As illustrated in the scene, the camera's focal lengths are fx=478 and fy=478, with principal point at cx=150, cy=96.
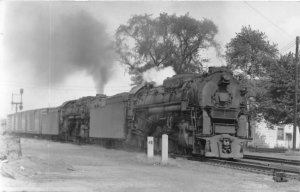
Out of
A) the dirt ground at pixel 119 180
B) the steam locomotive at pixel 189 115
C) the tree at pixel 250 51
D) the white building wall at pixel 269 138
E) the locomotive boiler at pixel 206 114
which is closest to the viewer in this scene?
the dirt ground at pixel 119 180

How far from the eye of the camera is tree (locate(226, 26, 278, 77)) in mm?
42844

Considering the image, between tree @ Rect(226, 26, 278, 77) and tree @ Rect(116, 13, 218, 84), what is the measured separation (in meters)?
2.21

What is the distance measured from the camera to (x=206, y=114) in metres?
20.5

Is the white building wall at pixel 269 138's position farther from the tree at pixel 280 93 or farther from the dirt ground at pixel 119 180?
the dirt ground at pixel 119 180

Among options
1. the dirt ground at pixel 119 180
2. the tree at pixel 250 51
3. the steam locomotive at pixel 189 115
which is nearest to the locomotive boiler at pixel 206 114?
the steam locomotive at pixel 189 115

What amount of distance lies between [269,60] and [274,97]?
14.2 feet

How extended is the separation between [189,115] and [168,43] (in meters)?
25.4

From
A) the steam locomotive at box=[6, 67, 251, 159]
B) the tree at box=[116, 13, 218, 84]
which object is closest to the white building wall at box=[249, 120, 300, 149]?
the tree at box=[116, 13, 218, 84]

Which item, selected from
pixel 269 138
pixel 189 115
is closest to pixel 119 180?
pixel 189 115

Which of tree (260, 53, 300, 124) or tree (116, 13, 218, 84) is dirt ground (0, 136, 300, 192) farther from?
tree (116, 13, 218, 84)

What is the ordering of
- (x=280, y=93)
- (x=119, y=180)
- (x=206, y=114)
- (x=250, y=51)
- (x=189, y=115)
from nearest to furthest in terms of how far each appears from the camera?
1. (x=119, y=180)
2. (x=206, y=114)
3. (x=189, y=115)
4. (x=280, y=93)
5. (x=250, y=51)

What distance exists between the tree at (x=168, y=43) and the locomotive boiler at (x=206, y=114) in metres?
20.2

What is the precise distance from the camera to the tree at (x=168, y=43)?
142ft

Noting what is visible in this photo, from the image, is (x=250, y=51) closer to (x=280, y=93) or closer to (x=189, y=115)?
(x=280, y=93)
